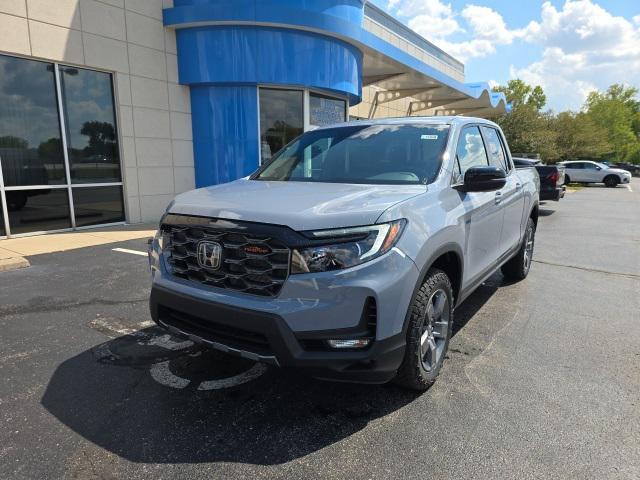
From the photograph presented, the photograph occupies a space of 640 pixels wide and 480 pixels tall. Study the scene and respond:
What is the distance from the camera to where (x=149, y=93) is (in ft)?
33.3

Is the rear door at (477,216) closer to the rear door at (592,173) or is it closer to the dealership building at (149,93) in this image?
the dealership building at (149,93)

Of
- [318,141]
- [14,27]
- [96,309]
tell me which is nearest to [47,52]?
[14,27]

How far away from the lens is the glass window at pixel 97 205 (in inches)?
368

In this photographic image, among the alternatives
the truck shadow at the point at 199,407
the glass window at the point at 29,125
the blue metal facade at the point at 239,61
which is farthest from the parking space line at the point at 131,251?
the blue metal facade at the point at 239,61

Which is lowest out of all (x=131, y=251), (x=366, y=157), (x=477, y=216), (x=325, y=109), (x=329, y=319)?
(x=131, y=251)

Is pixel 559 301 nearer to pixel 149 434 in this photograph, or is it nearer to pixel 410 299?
pixel 410 299

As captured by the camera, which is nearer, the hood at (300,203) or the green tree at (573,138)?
the hood at (300,203)

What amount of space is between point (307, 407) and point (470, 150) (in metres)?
2.56

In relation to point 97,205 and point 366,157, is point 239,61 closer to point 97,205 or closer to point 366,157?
point 97,205

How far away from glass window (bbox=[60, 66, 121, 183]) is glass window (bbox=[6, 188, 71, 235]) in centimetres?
55

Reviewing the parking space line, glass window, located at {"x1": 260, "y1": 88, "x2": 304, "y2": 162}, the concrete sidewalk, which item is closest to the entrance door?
the concrete sidewalk

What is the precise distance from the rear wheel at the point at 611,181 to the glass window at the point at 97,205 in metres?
29.7

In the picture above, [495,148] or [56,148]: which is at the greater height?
[56,148]

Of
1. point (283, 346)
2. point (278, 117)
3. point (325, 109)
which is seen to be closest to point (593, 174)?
point (325, 109)
